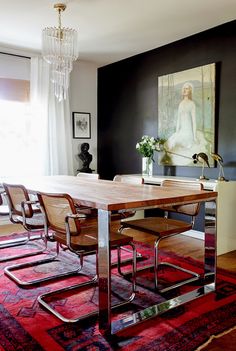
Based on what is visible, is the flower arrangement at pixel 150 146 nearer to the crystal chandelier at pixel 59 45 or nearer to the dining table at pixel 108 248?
the crystal chandelier at pixel 59 45

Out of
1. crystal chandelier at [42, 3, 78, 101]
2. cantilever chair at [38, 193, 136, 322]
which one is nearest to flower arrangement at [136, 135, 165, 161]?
crystal chandelier at [42, 3, 78, 101]

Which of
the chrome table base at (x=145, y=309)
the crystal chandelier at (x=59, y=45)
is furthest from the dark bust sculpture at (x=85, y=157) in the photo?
the chrome table base at (x=145, y=309)

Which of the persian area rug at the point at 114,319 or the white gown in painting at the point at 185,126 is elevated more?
the white gown in painting at the point at 185,126

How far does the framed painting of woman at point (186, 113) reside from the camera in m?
3.91

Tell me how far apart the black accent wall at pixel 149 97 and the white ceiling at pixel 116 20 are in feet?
0.58

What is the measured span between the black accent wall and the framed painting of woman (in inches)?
3.5

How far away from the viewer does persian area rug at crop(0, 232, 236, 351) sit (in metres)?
1.77

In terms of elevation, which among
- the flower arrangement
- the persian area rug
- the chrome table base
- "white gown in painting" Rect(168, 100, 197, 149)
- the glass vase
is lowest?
the persian area rug

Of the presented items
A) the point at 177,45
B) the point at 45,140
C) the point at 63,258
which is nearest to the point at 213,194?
the point at 63,258

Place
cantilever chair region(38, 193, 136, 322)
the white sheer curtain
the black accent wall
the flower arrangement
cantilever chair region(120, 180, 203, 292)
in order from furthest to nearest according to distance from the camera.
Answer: the white sheer curtain < the flower arrangement < the black accent wall < cantilever chair region(120, 180, 203, 292) < cantilever chair region(38, 193, 136, 322)

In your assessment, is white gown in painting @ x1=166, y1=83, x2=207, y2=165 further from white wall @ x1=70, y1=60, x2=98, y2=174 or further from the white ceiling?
white wall @ x1=70, y1=60, x2=98, y2=174

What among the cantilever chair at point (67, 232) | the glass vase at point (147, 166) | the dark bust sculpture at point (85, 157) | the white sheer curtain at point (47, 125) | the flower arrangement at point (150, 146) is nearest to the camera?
the cantilever chair at point (67, 232)

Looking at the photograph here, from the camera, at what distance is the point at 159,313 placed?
206 cm

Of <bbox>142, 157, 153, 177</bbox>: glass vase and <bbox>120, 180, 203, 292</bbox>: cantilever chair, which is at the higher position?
<bbox>142, 157, 153, 177</bbox>: glass vase
